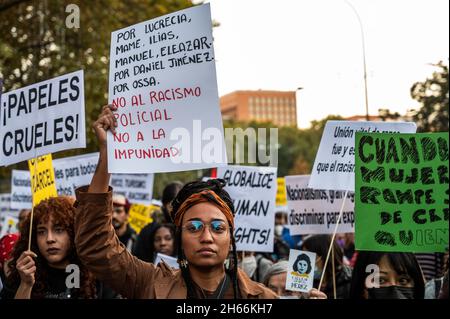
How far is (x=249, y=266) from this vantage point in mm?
8281

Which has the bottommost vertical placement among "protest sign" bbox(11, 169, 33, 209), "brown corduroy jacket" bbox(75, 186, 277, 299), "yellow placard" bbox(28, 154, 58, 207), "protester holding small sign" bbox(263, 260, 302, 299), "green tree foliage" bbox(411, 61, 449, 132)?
"protester holding small sign" bbox(263, 260, 302, 299)

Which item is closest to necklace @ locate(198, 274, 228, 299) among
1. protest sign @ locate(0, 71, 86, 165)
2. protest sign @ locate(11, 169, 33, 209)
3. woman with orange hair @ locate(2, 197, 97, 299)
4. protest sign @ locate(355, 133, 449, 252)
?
protest sign @ locate(355, 133, 449, 252)

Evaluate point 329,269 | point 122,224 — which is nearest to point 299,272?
point 329,269

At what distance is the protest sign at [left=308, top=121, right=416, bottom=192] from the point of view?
226 inches

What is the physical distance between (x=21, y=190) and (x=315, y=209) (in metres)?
5.42

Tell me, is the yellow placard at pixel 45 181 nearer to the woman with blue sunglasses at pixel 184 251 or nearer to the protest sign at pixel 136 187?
the woman with blue sunglasses at pixel 184 251

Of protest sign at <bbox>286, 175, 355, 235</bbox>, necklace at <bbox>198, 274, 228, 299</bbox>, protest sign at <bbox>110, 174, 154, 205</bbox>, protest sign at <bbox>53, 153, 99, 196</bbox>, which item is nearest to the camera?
necklace at <bbox>198, 274, 228, 299</bbox>

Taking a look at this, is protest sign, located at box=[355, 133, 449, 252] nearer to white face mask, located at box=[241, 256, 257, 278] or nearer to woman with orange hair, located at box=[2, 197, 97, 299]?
woman with orange hair, located at box=[2, 197, 97, 299]

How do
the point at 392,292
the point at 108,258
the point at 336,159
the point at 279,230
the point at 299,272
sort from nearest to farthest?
1. the point at 108,258
2. the point at 392,292
3. the point at 336,159
4. the point at 299,272
5. the point at 279,230

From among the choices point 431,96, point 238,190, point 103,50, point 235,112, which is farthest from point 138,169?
point 235,112

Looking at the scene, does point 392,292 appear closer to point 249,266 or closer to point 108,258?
point 108,258

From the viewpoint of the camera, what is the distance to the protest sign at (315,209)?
734 cm

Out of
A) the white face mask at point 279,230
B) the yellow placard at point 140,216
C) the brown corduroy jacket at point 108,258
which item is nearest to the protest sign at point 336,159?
the brown corduroy jacket at point 108,258

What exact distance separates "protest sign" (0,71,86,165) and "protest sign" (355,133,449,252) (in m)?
1.55
